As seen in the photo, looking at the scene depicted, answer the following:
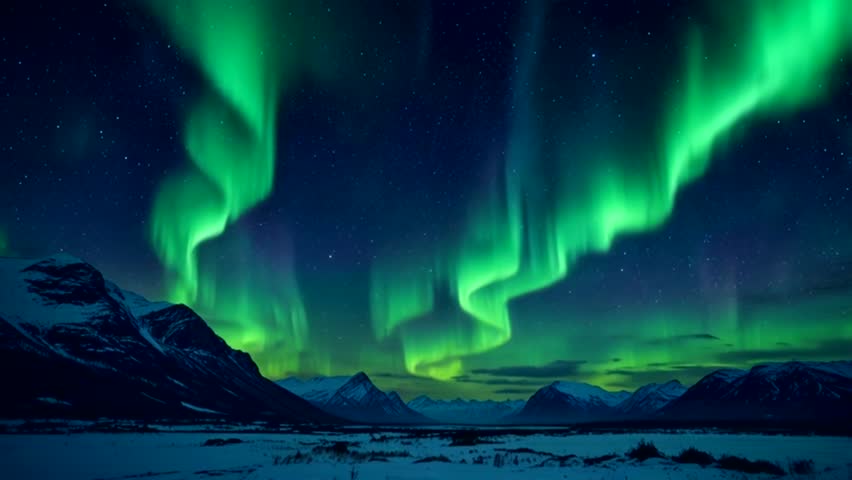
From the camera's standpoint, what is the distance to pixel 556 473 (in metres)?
23.2

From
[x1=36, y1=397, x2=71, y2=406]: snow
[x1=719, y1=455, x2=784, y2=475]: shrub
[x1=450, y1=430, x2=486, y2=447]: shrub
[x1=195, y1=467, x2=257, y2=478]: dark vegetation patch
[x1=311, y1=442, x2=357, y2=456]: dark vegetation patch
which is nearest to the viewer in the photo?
[x1=195, y1=467, x2=257, y2=478]: dark vegetation patch

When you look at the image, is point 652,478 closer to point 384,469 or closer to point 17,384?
point 384,469

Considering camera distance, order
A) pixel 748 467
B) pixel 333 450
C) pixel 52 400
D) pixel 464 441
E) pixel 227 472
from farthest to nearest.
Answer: pixel 52 400 < pixel 464 441 < pixel 333 450 < pixel 748 467 < pixel 227 472

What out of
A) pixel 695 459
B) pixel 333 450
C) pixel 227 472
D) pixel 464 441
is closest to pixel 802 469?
pixel 695 459

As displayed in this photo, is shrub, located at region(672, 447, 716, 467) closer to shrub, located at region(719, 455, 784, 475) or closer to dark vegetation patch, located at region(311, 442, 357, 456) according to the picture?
shrub, located at region(719, 455, 784, 475)

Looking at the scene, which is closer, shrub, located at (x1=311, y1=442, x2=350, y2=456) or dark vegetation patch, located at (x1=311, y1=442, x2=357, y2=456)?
dark vegetation patch, located at (x1=311, y1=442, x2=357, y2=456)

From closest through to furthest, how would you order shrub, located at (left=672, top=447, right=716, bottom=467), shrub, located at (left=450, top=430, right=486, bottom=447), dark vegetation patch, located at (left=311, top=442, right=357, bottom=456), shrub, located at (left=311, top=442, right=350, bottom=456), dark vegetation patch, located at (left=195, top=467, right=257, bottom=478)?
1. dark vegetation patch, located at (left=195, top=467, right=257, bottom=478)
2. shrub, located at (left=672, top=447, right=716, bottom=467)
3. dark vegetation patch, located at (left=311, top=442, right=357, bottom=456)
4. shrub, located at (left=311, top=442, right=350, bottom=456)
5. shrub, located at (left=450, top=430, right=486, bottom=447)

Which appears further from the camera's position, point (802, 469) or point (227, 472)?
point (802, 469)

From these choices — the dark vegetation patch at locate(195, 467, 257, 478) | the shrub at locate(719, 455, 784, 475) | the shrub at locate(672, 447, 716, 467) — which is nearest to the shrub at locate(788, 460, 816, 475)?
the shrub at locate(719, 455, 784, 475)

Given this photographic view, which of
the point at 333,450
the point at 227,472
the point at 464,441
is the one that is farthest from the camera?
the point at 464,441

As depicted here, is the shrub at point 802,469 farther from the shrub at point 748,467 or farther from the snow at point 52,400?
the snow at point 52,400

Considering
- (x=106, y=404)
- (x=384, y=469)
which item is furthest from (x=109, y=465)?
(x=106, y=404)

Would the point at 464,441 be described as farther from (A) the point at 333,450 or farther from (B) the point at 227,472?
(B) the point at 227,472

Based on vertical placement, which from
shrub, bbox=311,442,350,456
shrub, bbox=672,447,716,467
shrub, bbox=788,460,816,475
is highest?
shrub, bbox=788,460,816,475
